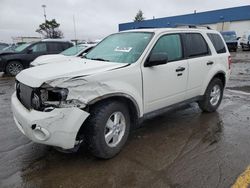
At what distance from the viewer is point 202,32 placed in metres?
5.13

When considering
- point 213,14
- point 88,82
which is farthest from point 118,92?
point 213,14

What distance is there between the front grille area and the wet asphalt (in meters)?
0.85

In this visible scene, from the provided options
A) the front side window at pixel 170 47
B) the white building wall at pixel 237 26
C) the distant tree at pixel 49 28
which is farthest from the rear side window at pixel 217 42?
the distant tree at pixel 49 28

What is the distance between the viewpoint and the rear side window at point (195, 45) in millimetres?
4672

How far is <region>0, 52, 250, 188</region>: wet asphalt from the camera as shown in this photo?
2986 millimetres

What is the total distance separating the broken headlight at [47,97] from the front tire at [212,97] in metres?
3.33

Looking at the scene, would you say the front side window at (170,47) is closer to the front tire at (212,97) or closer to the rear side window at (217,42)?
the rear side window at (217,42)

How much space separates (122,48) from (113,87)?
1.12m

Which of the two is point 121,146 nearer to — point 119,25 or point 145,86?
point 145,86

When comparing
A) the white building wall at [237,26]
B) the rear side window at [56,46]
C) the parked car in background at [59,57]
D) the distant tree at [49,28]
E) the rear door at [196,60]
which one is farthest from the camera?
the distant tree at [49,28]

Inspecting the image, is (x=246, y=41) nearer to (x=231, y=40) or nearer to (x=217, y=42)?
(x=231, y=40)

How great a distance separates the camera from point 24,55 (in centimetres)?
1194

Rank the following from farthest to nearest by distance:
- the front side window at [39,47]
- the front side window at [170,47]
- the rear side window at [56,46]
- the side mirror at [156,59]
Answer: the rear side window at [56,46] < the front side window at [39,47] < the front side window at [170,47] < the side mirror at [156,59]

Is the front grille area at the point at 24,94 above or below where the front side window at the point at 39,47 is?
below
